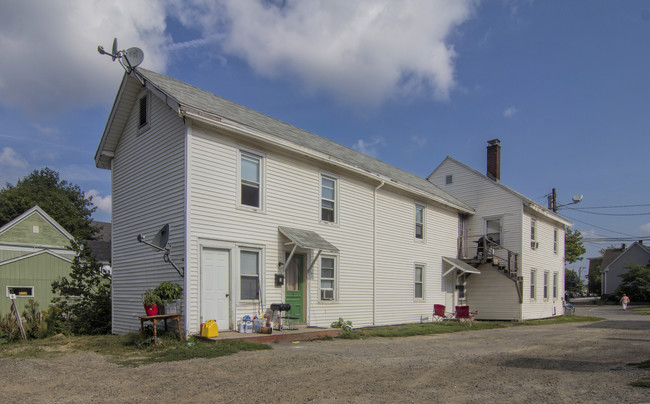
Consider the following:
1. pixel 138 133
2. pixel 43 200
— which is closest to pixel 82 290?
pixel 138 133

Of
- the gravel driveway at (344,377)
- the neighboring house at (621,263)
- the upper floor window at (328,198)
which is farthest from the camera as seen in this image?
the neighboring house at (621,263)

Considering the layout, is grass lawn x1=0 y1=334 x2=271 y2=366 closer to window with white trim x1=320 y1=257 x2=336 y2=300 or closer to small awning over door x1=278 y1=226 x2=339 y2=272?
small awning over door x1=278 y1=226 x2=339 y2=272

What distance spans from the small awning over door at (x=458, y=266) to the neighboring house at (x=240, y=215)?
121 inches

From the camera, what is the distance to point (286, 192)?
1374 centimetres

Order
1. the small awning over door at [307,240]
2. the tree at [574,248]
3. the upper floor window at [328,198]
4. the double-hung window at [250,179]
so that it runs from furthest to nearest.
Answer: the tree at [574,248]
the upper floor window at [328,198]
the small awning over door at [307,240]
the double-hung window at [250,179]

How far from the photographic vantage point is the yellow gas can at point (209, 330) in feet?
34.7

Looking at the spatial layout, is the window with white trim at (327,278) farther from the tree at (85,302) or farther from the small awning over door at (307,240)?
the tree at (85,302)

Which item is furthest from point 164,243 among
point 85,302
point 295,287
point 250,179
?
point 85,302

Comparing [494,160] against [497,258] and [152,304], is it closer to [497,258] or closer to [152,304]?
A: [497,258]

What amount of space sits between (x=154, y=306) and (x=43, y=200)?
4391 cm

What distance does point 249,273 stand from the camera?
12.5m

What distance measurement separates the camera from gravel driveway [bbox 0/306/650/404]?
615cm

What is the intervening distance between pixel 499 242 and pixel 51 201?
43359mm

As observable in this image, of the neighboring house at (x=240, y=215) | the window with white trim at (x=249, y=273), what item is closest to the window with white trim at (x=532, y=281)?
the neighboring house at (x=240, y=215)
